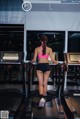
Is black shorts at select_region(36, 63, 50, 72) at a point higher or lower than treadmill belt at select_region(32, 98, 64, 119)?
higher

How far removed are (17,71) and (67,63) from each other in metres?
2.35

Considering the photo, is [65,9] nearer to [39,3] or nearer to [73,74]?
[39,3]

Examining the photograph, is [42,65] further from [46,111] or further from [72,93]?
[72,93]

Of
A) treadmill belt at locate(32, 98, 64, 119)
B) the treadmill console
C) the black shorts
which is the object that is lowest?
treadmill belt at locate(32, 98, 64, 119)

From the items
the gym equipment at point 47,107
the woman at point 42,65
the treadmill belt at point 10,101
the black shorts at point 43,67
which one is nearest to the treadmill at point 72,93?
the gym equipment at point 47,107

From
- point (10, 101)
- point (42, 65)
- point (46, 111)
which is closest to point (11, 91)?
point (10, 101)

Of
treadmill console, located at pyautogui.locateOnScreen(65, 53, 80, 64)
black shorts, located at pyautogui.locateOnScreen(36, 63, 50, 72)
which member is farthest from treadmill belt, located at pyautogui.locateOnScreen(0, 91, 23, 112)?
treadmill console, located at pyautogui.locateOnScreen(65, 53, 80, 64)

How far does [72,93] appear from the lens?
9055 mm

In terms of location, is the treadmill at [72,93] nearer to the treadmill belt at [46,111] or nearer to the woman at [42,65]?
the treadmill belt at [46,111]

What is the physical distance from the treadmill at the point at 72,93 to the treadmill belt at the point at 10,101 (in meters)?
1.11

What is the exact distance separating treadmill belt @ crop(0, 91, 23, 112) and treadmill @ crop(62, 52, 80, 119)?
1.11m

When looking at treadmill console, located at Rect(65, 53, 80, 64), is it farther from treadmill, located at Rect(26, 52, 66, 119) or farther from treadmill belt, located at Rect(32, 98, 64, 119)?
treadmill belt, located at Rect(32, 98, 64, 119)

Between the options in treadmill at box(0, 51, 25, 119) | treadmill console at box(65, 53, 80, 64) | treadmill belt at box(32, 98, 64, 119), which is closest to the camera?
treadmill belt at box(32, 98, 64, 119)

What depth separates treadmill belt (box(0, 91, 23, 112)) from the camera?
732 cm
